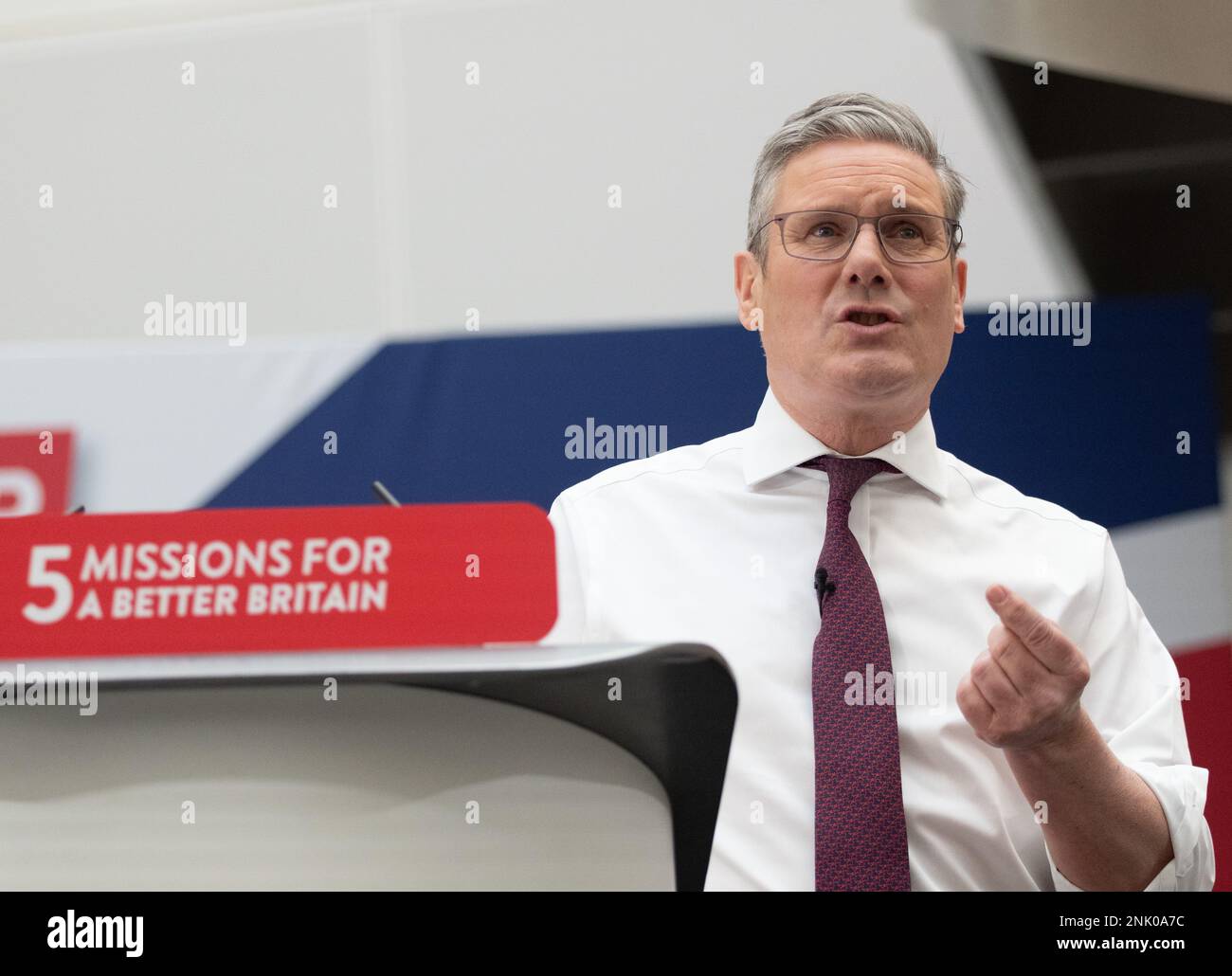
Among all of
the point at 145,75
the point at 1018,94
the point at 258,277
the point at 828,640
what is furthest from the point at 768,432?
the point at 145,75

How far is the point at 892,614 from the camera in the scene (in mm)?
1385

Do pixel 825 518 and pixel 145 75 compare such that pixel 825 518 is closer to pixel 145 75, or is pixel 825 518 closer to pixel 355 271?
pixel 355 271

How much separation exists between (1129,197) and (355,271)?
1495 millimetres

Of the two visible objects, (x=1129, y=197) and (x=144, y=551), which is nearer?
(x=144, y=551)

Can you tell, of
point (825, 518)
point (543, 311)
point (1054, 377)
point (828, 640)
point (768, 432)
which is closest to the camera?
point (828, 640)

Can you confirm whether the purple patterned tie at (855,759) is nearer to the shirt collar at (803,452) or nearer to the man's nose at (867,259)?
the shirt collar at (803,452)

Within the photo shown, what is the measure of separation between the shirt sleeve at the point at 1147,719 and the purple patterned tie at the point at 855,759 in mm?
196

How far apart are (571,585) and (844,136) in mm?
725

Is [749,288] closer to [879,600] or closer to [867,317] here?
[867,317]

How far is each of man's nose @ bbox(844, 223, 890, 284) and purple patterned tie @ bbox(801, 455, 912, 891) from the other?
45 cm

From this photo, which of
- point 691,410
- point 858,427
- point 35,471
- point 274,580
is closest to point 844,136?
point 858,427

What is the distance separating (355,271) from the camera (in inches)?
90.5

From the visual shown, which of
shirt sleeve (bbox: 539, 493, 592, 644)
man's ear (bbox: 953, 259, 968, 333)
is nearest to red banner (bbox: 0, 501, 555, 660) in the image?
shirt sleeve (bbox: 539, 493, 592, 644)
